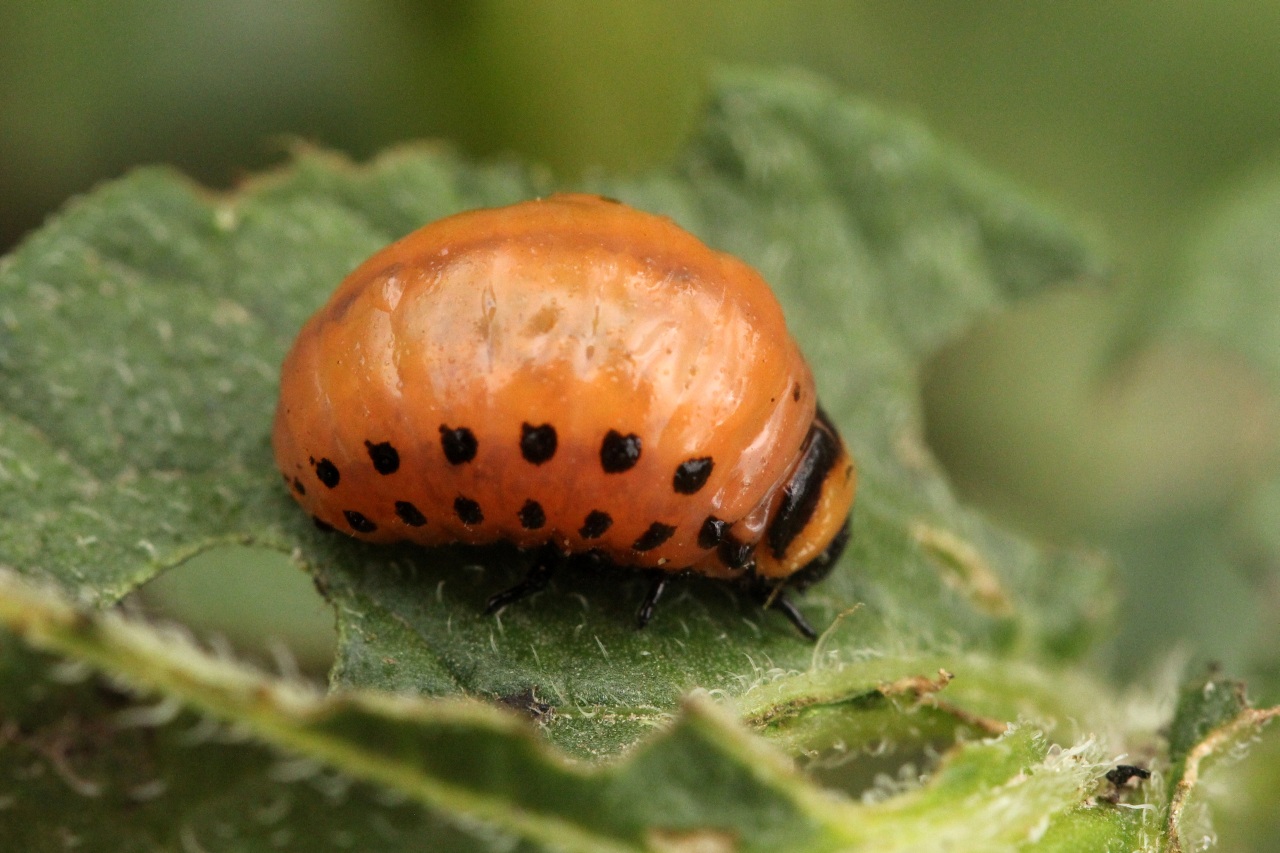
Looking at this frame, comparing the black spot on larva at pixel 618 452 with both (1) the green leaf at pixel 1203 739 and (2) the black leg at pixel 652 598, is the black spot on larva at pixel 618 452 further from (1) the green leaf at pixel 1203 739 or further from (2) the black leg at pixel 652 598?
(1) the green leaf at pixel 1203 739

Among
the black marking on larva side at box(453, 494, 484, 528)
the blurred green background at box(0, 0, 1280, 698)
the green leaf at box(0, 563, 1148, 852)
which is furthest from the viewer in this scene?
the blurred green background at box(0, 0, 1280, 698)

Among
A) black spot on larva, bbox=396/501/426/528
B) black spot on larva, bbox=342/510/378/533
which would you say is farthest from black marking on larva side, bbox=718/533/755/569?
black spot on larva, bbox=342/510/378/533

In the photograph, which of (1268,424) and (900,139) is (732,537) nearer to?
(900,139)

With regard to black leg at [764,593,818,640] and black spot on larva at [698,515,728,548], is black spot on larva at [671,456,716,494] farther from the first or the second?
black leg at [764,593,818,640]

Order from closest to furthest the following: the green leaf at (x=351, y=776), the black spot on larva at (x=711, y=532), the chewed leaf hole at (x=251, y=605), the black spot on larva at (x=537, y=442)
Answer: the green leaf at (x=351, y=776) → the black spot on larva at (x=537, y=442) → the black spot on larva at (x=711, y=532) → the chewed leaf hole at (x=251, y=605)

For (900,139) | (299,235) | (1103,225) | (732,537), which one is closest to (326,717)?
(732,537)

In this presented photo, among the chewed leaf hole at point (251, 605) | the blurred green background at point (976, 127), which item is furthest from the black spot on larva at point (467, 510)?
the blurred green background at point (976, 127)

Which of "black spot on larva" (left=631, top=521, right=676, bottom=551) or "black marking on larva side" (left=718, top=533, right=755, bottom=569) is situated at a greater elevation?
"black marking on larva side" (left=718, top=533, right=755, bottom=569)
